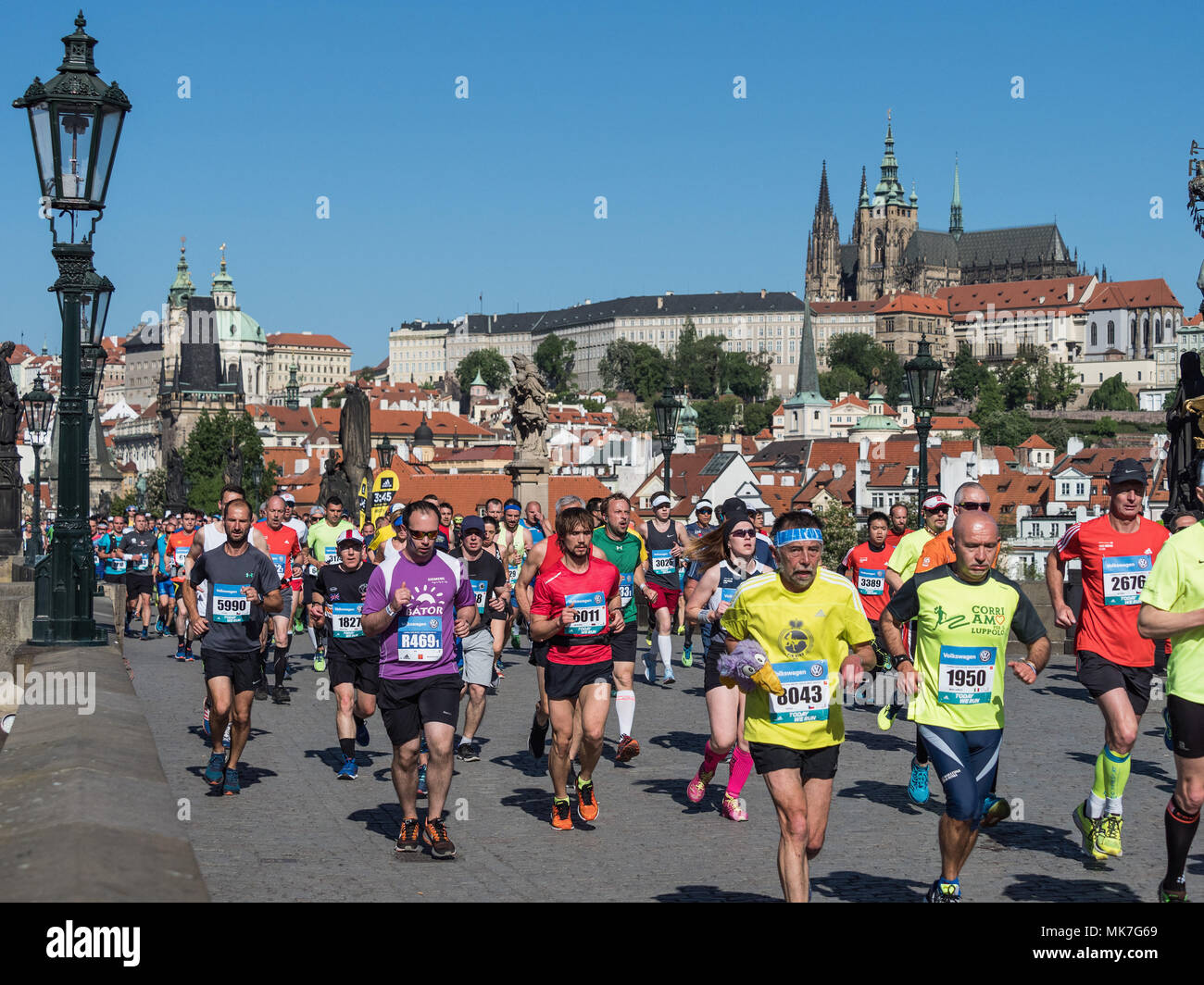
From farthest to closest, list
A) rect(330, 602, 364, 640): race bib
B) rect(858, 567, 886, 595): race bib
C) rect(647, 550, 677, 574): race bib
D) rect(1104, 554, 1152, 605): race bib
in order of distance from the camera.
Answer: rect(647, 550, 677, 574): race bib < rect(858, 567, 886, 595): race bib < rect(330, 602, 364, 640): race bib < rect(1104, 554, 1152, 605): race bib

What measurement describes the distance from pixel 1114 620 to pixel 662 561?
801cm

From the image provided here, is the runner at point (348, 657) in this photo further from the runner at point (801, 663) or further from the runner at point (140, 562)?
the runner at point (140, 562)

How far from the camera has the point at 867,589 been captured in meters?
14.6

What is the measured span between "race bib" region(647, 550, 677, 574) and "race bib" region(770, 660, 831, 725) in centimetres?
971

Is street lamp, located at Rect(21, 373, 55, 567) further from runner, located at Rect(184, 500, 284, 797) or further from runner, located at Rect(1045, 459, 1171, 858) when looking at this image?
runner, located at Rect(1045, 459, 1171, 858)

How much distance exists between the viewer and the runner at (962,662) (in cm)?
697

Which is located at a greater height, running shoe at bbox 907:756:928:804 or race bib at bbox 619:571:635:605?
race bib at bbox 619:571:635:605

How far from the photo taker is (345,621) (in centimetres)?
1117

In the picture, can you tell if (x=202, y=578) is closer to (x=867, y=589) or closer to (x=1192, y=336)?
(x=867, y=589)

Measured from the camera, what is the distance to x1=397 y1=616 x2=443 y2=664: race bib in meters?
8.46

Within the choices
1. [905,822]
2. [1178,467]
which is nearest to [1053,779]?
[905,822]

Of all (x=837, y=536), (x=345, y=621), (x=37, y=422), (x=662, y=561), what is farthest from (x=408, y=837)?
(x=837, y=536)

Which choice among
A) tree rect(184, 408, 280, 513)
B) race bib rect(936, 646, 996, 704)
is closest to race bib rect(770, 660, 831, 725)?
race bib rect(936, 646, 996, 704)
